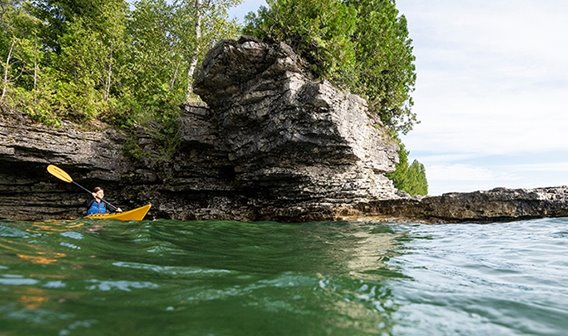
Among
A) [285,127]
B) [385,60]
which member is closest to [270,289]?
[285,127]

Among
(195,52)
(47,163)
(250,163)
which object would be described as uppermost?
(195,52)

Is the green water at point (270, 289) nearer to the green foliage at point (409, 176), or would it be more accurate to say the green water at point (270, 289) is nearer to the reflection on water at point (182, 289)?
the reflection on water at point (182, 289)

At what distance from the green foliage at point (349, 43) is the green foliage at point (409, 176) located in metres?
12.7

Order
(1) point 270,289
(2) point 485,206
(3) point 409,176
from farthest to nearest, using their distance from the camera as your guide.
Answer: (3) point 409,176
(2) point 485,206
(1) point 270,289

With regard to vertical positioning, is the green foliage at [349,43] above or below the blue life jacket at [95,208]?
above

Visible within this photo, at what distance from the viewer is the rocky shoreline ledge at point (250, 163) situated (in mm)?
11375

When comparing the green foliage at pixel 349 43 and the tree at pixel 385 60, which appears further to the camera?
the tree at pixel 385 60

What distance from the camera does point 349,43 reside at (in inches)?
543

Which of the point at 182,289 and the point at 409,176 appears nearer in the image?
the point at 182,289

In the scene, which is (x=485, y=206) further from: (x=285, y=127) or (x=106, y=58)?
(x=106, y=58)

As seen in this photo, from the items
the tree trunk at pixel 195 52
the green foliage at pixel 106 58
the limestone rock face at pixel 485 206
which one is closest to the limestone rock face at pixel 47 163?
the green foliage at pixel 106 58

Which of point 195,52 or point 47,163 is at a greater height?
point 195,52

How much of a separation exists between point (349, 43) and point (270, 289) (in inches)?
496

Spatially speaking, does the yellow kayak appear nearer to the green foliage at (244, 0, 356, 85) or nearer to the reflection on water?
the reflection on water
